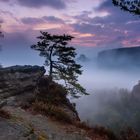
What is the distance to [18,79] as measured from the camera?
24.7m

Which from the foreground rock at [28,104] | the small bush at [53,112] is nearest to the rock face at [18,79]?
the foreground rock at [28,104]

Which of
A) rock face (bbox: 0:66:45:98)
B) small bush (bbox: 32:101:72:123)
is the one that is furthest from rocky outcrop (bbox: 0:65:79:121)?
small bush (bbox: 32:101:72:123)

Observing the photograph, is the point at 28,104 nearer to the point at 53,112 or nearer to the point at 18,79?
the point at 53,112

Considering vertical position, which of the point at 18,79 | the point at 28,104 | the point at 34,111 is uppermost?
the point at 18,79

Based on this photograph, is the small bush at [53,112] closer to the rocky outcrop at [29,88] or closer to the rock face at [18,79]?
the rocky outcrop at [29,88]

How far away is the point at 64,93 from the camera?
2625cm

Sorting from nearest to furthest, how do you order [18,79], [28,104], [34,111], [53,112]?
[53,112]
[34,111]
[28,104]
[18,79]

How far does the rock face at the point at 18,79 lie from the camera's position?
75.3ft

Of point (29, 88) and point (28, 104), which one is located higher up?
point (29, 88)

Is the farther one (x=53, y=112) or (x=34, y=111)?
(x=34, y=111)

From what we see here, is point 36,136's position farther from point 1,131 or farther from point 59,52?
point 59,52

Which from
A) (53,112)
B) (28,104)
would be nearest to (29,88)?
(28,104)

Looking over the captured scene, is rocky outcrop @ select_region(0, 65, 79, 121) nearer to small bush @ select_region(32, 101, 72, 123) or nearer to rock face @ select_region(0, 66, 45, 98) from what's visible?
rock face @ select_region(0, 66, 45, 98)

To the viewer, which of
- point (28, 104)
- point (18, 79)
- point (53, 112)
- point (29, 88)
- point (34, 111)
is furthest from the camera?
point (18, 79)
